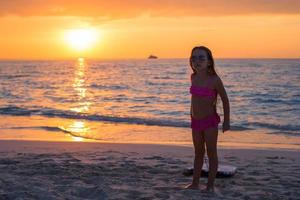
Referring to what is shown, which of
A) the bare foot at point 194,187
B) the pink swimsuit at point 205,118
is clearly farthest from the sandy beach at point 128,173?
the pink swimsuit at point 205,118

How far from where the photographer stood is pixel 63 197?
5.68m

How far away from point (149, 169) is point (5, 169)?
2.24 meters

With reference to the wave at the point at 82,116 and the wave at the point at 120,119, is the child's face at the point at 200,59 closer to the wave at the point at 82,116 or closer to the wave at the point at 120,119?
the wave at the point at 120,119

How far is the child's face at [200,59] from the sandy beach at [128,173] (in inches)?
61.4

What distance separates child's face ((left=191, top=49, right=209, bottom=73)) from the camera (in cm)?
587

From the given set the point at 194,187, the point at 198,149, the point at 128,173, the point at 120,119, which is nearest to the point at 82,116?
the point at 120,119

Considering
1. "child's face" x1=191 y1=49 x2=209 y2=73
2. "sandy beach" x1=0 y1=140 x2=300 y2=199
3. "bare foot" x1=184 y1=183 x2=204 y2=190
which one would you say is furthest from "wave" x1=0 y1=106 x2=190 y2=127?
"child's face" x1=191 y1=49 x2=209 y2=73

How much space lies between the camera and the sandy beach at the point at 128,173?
599 cm

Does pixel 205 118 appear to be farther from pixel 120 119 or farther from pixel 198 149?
pixel 120 119

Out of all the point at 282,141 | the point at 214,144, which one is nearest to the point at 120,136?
the point at 282,141

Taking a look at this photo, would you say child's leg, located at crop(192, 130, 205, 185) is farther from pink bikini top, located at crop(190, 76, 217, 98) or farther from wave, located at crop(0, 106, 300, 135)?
wave, located at crop(0, 106, 300, 135)

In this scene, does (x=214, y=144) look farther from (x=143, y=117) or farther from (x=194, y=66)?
(x=143, y=117)

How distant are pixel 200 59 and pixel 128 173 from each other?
7.83 feet

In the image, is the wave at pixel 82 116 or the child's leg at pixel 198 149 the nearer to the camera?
the child's leg at pixel 198 149
